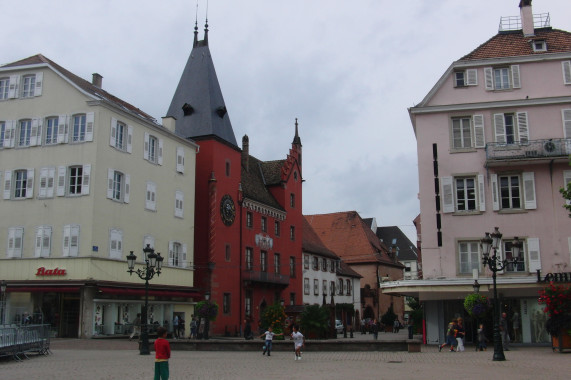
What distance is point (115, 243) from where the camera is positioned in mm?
37094

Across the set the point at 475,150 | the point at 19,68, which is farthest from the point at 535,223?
the point at 19,68

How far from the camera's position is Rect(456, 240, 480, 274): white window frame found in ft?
107

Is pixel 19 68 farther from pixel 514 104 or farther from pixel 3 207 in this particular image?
pixel 514 104

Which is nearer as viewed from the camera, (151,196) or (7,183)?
(7,183)

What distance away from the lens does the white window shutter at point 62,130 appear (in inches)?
1460

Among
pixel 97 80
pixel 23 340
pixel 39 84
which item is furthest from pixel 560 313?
pixel 97 80

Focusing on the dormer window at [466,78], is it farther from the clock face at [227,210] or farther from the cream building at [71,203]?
the clock face at [227,210]

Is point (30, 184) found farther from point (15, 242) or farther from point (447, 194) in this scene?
point (447, 194)

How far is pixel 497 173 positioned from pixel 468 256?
464cm

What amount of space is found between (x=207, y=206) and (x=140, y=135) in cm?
897

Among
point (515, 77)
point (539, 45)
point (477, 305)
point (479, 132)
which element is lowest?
point (477, 305)

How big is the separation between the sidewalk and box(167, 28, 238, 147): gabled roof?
2691 centimetres

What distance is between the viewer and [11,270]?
36.1 m

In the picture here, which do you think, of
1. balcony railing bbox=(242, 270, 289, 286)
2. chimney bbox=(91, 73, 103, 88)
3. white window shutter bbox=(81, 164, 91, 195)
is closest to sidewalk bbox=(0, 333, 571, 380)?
white window shutter bbox=(81, 164, 91, 195)
